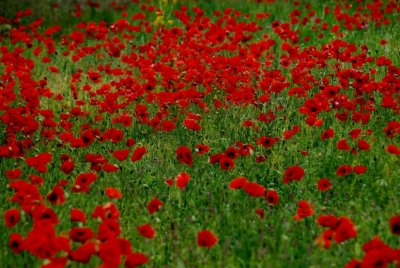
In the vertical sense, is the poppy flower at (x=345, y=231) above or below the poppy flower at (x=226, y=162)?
above

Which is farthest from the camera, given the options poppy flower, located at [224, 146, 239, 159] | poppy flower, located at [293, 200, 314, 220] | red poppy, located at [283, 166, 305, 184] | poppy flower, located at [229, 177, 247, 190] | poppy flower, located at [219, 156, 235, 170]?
poppy flower, located at [224, 146, 239, 159]

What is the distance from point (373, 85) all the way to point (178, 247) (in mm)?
2460

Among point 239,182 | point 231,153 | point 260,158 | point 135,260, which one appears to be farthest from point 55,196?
point 260,158

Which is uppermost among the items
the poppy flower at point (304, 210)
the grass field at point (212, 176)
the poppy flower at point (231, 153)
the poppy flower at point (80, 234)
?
the poppy flower at point (80, 234)

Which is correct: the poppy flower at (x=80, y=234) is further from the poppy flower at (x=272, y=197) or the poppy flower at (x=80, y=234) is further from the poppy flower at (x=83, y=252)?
the poppy flower at (x=272, y=197)

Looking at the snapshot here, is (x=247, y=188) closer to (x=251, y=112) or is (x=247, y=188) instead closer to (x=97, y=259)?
(x=97, y=259)

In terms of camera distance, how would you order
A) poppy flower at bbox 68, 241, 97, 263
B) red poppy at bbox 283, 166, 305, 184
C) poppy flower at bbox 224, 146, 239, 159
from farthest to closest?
poppy flower at bbox 224, 146, 239, 159 → red poppy at bbox 283, 166, 305, 184 → poppy flower at bbox 68, 241, 97, 263

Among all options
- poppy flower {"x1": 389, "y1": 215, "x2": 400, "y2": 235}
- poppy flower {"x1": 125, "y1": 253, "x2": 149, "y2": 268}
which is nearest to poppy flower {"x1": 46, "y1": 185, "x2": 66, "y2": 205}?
poppy flower {"x1": 125, "y1": 253, "x2": 149, "y2": 268}

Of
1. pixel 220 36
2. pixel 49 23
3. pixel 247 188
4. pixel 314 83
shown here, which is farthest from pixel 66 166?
pixel 49 23

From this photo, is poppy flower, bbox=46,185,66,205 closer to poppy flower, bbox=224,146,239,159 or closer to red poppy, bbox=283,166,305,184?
poppy flower, bbox=224,146,239,159

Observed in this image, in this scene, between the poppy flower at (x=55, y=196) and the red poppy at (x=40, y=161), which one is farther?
the red poppy at (x=40, y=161)

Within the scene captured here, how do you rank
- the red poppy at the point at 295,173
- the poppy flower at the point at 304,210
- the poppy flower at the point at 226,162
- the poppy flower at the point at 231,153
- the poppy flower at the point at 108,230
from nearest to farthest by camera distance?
the poppy flower at the point at 108,230
the poppy flower at the point at 304,210
the red poppy at the point at 295,173
the poppy flower at the point at 226,162
the poppy flower at the point at 231,153

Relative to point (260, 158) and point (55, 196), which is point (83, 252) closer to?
point (55, 196)

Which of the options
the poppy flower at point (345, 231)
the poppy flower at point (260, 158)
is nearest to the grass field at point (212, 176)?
the poppy flower at point (345, 231)
